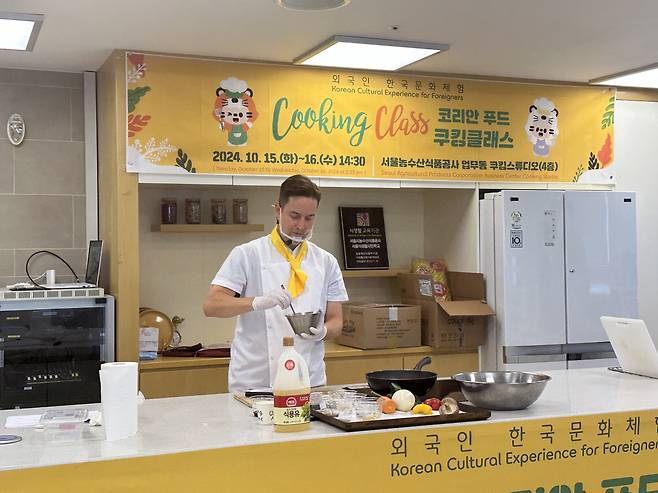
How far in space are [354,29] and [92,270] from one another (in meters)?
2.12

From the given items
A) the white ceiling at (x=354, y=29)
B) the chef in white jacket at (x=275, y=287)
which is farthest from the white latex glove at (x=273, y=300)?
the white ceiling at (x=354, y=29)

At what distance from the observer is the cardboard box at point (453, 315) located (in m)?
5.53

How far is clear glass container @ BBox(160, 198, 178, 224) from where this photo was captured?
548cm

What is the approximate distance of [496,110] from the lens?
5832 millimetres

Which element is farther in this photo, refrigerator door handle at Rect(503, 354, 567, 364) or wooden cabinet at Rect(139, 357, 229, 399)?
refrigerator door handle at Rect(503, 354, 567, 364)

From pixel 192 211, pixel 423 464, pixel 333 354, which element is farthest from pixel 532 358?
pixel 423 464

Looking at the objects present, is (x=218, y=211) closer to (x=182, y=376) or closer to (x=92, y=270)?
(x=92, y=270)

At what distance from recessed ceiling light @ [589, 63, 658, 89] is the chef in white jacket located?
2.95m

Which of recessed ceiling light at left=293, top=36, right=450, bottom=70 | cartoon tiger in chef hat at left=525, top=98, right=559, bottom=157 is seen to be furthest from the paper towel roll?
cartoon tiger in chef hat at left=525, top=98, right=559, bottom=157

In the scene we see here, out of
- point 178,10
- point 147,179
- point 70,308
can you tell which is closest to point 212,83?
point 147,179

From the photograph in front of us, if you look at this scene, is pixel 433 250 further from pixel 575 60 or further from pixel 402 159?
pixel 575 60

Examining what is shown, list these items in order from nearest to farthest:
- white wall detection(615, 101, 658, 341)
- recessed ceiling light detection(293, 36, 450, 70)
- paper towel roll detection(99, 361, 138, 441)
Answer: paper towel roll detection(99, 361, 138, 441)
recessed ceiling light detection(293, 36, 450, 70)
white wall detection(615, 101, 658, 341)

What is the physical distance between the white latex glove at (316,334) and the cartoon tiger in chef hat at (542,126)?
9.52 feet

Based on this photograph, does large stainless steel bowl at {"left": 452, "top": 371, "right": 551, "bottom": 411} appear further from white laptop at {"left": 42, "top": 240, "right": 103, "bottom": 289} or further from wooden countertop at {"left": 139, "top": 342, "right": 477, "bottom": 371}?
white laptop at {"left": 42, "top": 240, "right": 103, "bottom": 289}
